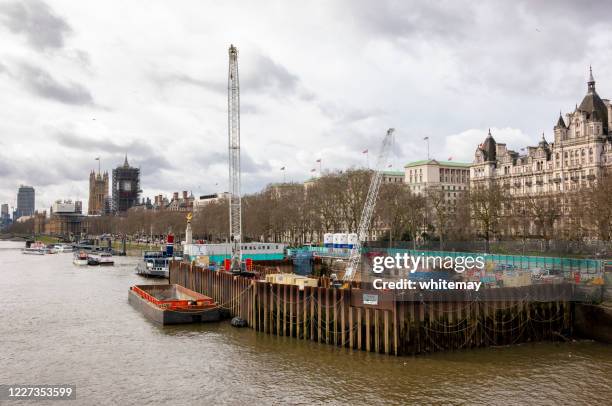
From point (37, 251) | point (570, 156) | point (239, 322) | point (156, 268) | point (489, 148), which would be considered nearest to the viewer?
point (239, 322)

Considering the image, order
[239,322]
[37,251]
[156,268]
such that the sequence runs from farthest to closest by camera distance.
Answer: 1. [37,251]
2. [156,268]
3. [239,322]

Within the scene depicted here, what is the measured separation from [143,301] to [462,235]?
73.5m

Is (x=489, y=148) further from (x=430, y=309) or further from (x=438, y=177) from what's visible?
(x=430, y=309)

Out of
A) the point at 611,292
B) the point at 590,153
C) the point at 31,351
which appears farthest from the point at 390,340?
the point at 590,153

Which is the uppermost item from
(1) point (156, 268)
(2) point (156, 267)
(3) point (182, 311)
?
(2) point (156, 267)

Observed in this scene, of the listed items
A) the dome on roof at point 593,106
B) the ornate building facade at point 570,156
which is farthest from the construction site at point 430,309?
the dome on roof at point 593,106

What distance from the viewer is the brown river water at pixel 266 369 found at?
31.7 metres

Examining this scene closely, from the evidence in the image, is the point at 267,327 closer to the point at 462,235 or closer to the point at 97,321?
the point at 97,321

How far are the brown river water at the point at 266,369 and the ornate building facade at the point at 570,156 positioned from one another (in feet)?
276

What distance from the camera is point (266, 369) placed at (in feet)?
121

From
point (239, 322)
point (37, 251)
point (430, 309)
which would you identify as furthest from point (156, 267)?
point (37, 251)

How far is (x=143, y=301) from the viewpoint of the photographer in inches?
2319

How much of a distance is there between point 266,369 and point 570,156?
112410 mm

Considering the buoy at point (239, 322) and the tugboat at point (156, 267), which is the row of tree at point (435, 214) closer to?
the tugboat at point (156, 267)
